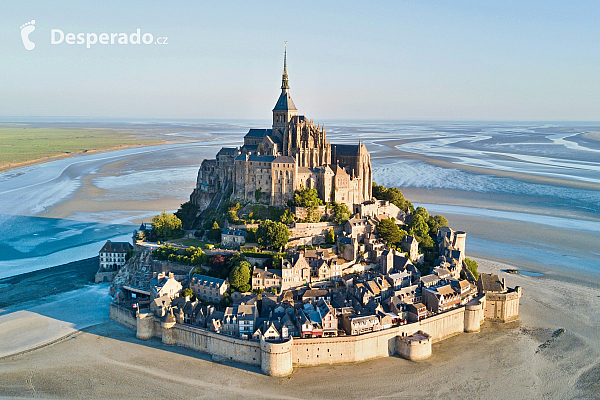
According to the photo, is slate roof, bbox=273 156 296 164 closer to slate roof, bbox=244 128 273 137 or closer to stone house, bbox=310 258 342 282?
slate roof, bbox=244 128 273 137

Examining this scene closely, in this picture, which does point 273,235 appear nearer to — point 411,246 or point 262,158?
point 262,158

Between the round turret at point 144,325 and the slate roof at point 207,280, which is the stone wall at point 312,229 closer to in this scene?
the slate roof at point 207,280

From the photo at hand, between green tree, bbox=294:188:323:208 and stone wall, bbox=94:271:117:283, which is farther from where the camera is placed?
stone wall, bbox=94:271:117:283

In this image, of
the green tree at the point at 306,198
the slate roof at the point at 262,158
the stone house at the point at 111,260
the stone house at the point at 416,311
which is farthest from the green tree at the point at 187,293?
the stone house at the point at 416,311

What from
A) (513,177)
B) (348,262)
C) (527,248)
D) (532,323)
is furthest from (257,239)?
(513,177)

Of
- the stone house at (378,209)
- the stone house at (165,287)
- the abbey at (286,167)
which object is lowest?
the stone house at (165,287)

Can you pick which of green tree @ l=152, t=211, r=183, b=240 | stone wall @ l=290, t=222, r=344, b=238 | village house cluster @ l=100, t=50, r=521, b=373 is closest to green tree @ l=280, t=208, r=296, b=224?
stone wall @ l=290, t=222, r=344, b=238

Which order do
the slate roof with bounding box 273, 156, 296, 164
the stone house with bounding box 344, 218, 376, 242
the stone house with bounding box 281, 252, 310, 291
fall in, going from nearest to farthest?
the stone house with bounding box 281, 252, 310, 291
the stone house with bounding box 344, 218, 376, 242
the slate roof with bounding box 273, 156, 296, 164
